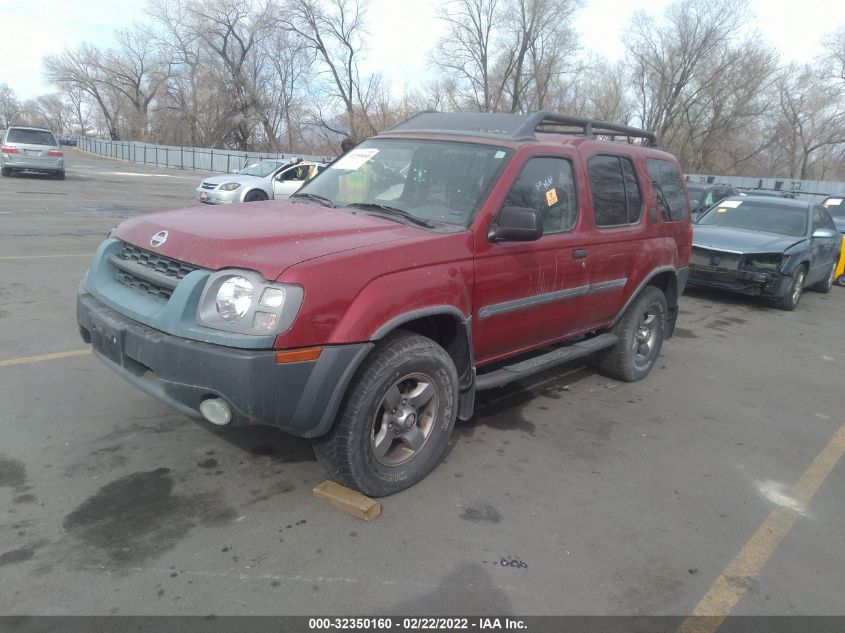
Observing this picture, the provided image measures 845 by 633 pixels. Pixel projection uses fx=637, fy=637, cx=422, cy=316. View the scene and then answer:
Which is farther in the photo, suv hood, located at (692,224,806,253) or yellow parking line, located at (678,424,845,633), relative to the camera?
suv hood, located at (692,224,806,253)

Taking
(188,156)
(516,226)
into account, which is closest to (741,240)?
(516,226)

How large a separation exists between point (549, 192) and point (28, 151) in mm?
23037

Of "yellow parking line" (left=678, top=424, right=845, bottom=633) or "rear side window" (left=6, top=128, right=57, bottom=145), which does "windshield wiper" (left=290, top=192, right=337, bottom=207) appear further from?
"rear side window" (left=6, top=128, right=57, bottom=145)

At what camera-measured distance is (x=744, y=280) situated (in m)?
9.33

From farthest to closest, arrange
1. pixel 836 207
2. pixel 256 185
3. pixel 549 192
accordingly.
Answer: pixel 256 185 → pixel 836 207 → pixel 549 192

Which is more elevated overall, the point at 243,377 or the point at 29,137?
the point at 29,137

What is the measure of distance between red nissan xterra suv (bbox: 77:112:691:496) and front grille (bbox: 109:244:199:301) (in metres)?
0.01

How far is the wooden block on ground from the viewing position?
10.4 feet

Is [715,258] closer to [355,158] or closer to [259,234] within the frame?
[355,158]

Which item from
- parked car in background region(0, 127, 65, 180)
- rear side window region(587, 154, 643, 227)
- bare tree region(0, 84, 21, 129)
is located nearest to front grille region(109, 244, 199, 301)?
rear side window region(587, 154, 643, 227)

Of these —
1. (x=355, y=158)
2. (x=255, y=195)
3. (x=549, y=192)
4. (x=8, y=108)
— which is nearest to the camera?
(x=549, y=192)

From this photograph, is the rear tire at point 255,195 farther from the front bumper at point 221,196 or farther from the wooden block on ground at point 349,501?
the wooden block on ground at point 349,501

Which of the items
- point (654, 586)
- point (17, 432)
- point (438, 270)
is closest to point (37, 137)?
point (17, 432)

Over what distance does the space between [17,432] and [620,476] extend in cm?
360
